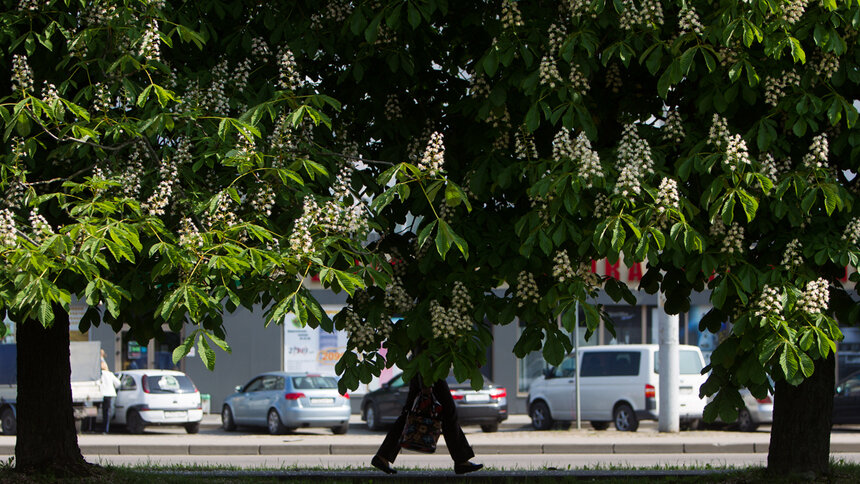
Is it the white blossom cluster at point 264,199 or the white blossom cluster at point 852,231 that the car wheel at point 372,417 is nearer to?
the white blossom cluster at point 264,199

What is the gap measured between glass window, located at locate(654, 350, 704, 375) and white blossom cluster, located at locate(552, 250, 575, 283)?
14755 mm

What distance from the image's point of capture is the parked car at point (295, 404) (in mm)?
20953

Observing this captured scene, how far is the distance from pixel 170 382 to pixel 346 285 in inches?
663

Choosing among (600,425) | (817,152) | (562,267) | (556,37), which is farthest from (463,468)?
(600,425)

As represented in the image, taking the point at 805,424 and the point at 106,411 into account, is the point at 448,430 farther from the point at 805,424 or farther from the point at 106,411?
the point at 106,411

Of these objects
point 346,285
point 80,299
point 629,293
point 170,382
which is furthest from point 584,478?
point 170,382

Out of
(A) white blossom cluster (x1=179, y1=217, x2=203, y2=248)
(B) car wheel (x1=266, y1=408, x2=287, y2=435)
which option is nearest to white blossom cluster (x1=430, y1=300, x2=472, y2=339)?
(A) white blossom cluster (x1=179, y1=217, x2=203, y2=248)

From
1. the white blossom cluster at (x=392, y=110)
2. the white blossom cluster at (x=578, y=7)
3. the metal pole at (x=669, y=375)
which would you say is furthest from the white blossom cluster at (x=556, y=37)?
the metal pole at (x=669, y=375)

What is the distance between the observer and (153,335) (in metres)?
7.62

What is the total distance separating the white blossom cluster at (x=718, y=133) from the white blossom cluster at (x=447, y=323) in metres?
1.94

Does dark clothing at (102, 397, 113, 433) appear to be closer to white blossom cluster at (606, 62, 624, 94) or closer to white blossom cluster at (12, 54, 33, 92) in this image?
white blossom cluster at (12, 54, 33, 92)

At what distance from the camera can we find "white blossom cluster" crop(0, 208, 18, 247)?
18.5ft

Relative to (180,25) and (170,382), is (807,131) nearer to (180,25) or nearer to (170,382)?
(180,25)

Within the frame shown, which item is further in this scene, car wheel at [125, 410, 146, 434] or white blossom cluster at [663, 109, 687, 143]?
car wheel at [125, 410, 146, 434]
